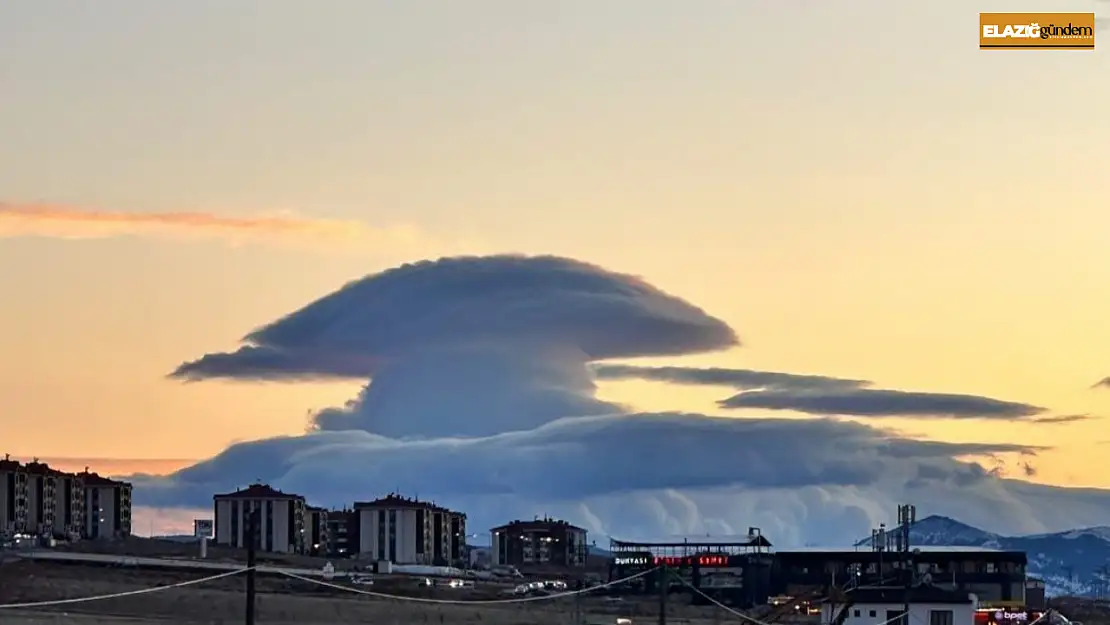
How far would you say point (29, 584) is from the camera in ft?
472

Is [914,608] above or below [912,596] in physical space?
below

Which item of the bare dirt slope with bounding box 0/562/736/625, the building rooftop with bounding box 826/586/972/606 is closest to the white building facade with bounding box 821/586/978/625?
the building rooftop with bounding box 826/586/972/606

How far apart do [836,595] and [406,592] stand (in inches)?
3011

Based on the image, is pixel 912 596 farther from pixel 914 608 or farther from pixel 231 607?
pixel 231 607

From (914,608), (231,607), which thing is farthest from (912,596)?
(231,607)

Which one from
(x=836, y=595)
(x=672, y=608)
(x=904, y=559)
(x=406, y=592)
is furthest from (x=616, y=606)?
(x=836, y=595)

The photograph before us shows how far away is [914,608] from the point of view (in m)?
109

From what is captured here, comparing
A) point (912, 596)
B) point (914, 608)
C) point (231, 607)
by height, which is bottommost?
point (231, 607)

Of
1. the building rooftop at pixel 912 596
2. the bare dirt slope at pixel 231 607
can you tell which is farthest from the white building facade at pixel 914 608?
the bare dirt slope at pixel 231 607

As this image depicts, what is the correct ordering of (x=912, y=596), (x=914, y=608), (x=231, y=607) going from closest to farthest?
1. (x=914, y=608)
2. (x=912, y=596)
3. (x=231, y=607)

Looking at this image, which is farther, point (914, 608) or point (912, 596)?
point (912, 596)

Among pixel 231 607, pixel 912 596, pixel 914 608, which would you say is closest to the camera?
pixel 914 608

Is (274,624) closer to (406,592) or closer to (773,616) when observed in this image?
(773,616)

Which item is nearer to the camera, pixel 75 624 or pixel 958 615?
pixel 958 615
